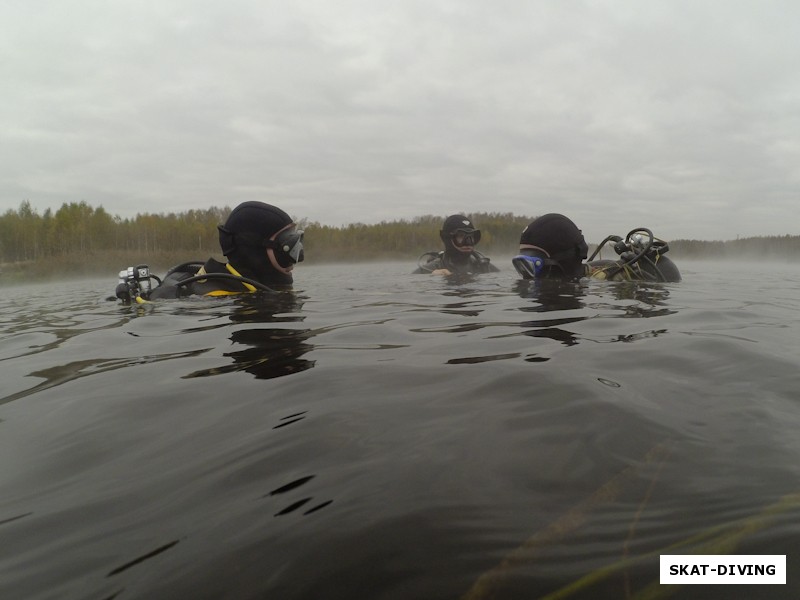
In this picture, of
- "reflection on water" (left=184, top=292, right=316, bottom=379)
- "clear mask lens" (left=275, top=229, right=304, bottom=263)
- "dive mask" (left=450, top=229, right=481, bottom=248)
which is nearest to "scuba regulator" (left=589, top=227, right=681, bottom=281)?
"dive mask" (left=450, top=229, right=481, bottom=248)

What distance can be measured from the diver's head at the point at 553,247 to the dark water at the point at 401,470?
415cm

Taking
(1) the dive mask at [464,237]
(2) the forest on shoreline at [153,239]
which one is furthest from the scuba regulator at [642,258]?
(2) the forest on shoreline at [153,239]

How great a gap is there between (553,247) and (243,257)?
5.22 m

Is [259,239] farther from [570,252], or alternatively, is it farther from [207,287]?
[570,252]

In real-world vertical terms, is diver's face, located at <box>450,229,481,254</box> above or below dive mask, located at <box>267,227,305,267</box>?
above

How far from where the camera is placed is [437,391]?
208cm

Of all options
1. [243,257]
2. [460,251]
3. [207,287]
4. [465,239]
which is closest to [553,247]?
[465,239]

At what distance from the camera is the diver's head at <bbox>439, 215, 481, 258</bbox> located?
10.2 m

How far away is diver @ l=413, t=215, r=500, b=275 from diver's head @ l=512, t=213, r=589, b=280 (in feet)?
9.96

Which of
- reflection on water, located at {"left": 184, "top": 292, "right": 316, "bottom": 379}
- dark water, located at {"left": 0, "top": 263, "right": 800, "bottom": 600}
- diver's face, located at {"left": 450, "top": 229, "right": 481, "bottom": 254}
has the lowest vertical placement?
dark water, located at {"left": 0, "top": 263, "right": 800, "bottom": 600}

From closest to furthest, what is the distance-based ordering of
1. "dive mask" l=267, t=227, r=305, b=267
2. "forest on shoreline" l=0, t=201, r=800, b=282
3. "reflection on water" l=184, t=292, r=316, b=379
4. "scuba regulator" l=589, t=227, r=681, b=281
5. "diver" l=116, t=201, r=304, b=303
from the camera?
"reflection on water" l=184, t=292, r=316, b=379 < "diver" l=116, t=201, r=304, b=303 < "dive mask" l=267, t=227, r=305, b=267 < "scuba regulator" l=589, t=227, r=681, b=281 < "forest on shoreline" l=0, t=201, r=800, b=282

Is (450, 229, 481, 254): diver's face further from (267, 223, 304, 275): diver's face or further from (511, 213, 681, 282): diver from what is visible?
(267, 223, 304, 275): diver's face

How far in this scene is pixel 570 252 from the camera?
277 inches

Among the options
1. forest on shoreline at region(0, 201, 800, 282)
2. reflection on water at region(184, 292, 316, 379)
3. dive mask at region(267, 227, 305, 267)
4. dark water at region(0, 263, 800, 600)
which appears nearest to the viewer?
dark water at region(0, 263, 800, 600)
